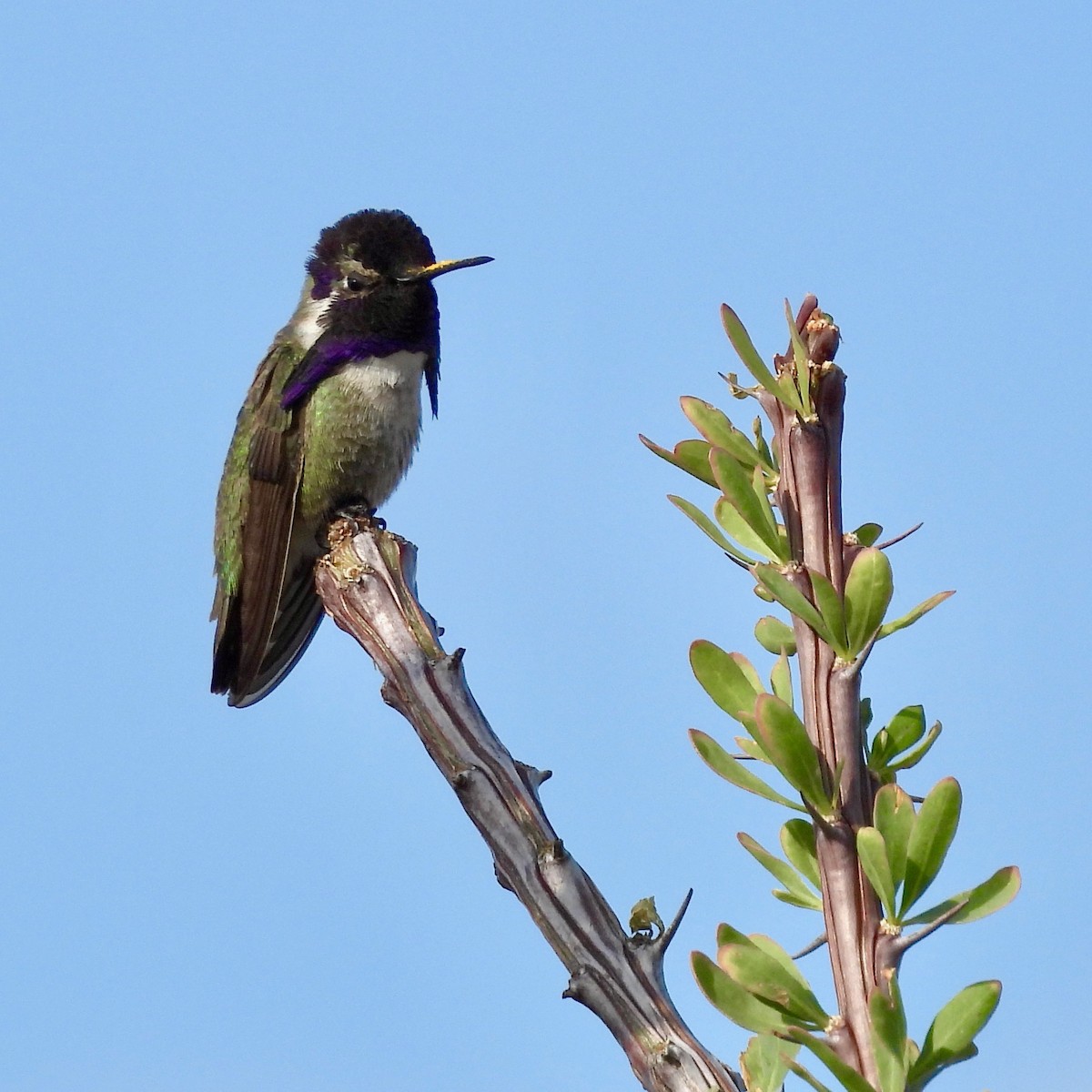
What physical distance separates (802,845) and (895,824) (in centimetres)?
21

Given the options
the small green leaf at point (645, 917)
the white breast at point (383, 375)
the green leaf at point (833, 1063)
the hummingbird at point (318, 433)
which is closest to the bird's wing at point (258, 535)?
the hummingbird at point (318, 433)

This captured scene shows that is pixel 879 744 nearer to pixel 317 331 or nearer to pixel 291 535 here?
pixel 291 535

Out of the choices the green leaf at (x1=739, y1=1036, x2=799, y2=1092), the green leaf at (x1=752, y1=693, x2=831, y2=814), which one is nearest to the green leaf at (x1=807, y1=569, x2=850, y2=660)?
the green leaf at (x1=752, y1=693, x2=831, y2=814)

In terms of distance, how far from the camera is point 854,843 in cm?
188

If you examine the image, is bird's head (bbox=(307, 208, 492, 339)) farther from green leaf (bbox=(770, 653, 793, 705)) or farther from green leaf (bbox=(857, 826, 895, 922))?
green leaf (bbox=(857, 826, 895, 922))

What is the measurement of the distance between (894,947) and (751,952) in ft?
0.58

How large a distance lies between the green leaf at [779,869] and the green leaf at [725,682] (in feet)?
0.56

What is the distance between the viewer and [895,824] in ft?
5.86

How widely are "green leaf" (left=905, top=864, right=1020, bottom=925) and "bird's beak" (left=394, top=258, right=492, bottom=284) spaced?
5194 millimetres

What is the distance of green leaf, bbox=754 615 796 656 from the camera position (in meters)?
2.23

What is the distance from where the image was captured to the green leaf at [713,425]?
7.23 feet

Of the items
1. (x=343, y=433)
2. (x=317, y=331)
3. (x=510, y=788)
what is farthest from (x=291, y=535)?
(x=510, y=788)

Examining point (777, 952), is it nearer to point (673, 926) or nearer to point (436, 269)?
point (673, 926)

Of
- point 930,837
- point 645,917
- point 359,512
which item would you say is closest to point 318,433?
point 359,512
